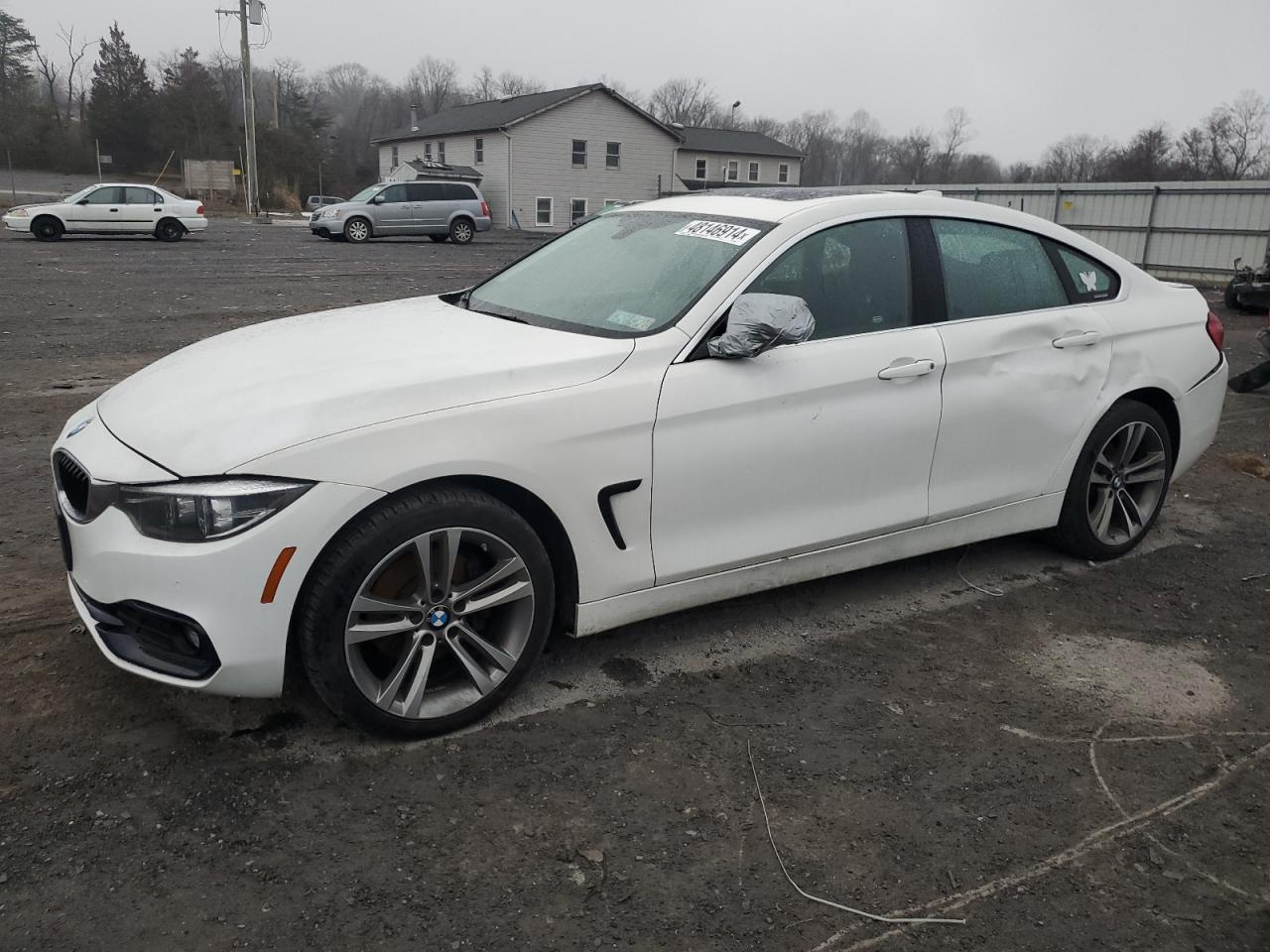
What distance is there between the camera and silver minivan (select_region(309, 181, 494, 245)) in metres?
29.9

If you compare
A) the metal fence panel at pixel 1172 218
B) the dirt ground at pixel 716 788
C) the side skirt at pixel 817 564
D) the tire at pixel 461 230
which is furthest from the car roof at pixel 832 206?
the tire at pixel 461 230

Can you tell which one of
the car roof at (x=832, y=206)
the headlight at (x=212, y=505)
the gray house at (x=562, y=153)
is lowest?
the headlight at (x=212, y=505)

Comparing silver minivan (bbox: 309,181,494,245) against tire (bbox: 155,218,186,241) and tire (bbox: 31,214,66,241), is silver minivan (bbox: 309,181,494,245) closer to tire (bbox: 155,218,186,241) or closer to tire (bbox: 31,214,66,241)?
tire (bbox: 155,218,186,241)

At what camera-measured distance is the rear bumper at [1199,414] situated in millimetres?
5004

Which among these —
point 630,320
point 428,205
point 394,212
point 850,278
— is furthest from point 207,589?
point 428,205

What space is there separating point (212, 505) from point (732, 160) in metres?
60.3

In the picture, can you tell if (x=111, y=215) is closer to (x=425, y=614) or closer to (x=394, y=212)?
(x=394, y=212)

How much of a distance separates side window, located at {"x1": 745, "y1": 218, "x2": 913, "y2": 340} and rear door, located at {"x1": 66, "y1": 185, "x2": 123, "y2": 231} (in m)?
25.7

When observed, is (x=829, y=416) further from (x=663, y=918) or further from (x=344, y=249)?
(x=344, y=249)

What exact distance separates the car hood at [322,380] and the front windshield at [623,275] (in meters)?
0.17

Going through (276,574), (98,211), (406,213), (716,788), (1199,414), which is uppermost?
(406,213)

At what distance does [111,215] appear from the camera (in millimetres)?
25406

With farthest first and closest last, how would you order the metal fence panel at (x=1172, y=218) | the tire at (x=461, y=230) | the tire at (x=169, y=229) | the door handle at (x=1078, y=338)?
the tire at (x=461, y=230), the tire at (x=169, y=229), the metal fence panel at (x=1172, y=218), the door handle at (x=1078, y=338)

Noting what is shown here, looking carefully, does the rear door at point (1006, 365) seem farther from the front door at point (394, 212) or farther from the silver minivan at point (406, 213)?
the front door at point (394, 212)
